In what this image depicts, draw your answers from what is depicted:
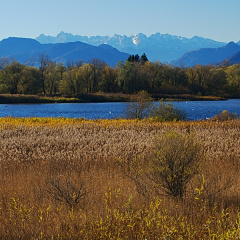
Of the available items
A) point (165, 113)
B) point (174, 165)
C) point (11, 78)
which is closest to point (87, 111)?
point (165, 113)

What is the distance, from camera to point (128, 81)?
96.1m

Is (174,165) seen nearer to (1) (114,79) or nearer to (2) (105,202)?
(2) (105,202)

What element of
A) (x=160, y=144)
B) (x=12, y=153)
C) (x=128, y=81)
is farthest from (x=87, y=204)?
(x=128, y=81)

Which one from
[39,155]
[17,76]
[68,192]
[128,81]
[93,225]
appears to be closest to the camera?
[93,225]

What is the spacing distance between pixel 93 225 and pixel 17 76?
8421 centimetres

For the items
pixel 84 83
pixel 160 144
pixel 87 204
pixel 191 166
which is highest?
pixel 84 83

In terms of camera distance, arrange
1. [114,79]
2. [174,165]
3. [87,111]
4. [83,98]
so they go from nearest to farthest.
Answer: [174,165], [87,111], [83,98], [114,79]

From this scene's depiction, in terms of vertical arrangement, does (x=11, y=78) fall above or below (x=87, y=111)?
above

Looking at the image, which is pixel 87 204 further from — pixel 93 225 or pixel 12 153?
pixel 12 153

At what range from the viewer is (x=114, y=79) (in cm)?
10225

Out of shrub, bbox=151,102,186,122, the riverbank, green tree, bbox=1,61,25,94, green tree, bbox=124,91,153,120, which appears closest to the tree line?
green tree, bbox=1,61,25,94

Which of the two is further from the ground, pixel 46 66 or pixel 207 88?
pixel 46 66

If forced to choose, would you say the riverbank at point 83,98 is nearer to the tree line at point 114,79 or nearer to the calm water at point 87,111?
the tree line at point 114,79

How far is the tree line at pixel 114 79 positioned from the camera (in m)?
86.8
